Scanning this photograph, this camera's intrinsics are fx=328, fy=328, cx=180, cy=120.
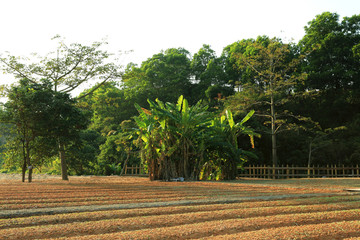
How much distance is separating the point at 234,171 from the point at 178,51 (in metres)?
22.5

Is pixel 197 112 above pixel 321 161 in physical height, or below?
above

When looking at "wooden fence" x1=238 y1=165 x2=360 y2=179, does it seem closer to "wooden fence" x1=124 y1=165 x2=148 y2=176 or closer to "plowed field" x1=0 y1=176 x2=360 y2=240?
"wooden fence" x1=124 y1=165 x2=148 y2=176

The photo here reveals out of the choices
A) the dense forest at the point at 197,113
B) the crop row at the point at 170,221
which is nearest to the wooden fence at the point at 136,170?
the dense forest at the point at 197,113

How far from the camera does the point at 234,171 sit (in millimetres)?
10383

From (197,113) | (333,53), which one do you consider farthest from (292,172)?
(333,53)

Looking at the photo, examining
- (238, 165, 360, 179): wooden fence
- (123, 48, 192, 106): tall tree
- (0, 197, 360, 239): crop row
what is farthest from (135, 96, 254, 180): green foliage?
(123, 48, 192, 106): tall tree

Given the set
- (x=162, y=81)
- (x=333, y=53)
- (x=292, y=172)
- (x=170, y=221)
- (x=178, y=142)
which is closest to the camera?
(x=170, y=221)

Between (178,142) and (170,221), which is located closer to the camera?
(170,221)

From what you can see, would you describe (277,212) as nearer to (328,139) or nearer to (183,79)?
(328,139)

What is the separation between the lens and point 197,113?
1001 centimetres

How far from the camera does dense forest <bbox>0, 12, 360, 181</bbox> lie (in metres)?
9.02

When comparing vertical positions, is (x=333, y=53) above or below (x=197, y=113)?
above

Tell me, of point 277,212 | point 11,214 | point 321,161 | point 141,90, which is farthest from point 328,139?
point 11,214

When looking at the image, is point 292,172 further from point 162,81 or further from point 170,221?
point 162,81
